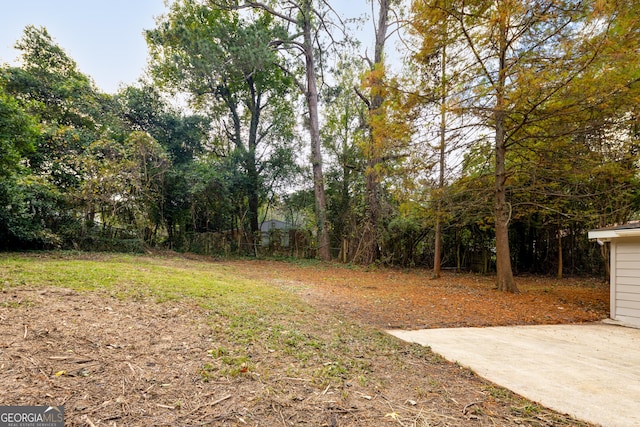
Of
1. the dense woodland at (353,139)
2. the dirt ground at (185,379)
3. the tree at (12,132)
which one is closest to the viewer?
the dirt ground at (185,379)

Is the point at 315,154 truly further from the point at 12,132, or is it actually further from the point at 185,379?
the point at 185,379

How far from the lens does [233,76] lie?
11922mm

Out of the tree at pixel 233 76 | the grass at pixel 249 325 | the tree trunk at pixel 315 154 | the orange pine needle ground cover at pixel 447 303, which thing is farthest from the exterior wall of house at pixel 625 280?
the tree at pixel 233 76

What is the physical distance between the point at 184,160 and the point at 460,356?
11.9 metres

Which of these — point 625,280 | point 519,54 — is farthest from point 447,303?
point 519,54

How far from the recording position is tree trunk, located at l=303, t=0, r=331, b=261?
11938mm

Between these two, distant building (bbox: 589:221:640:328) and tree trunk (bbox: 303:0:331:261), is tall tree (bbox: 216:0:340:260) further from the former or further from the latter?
distant building (bbox: 589:221:640:328)

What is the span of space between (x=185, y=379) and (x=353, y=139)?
41.3 ft

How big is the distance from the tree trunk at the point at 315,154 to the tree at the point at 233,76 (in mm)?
1383

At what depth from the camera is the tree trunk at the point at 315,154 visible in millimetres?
11938

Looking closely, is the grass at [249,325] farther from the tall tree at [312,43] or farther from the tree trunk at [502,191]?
the tall tree at [312,43]

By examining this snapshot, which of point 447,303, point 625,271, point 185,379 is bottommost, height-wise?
point 447,303

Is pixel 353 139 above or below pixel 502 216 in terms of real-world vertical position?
above

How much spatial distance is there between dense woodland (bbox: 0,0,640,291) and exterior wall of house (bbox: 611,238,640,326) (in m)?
1.27
